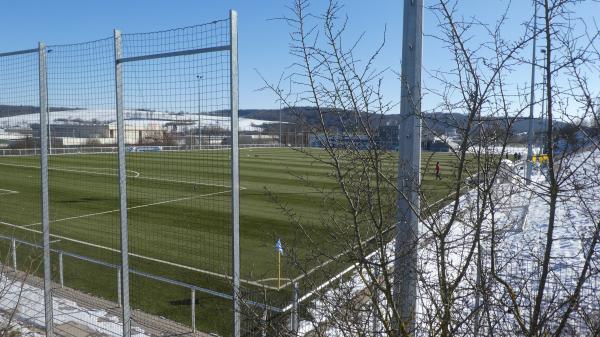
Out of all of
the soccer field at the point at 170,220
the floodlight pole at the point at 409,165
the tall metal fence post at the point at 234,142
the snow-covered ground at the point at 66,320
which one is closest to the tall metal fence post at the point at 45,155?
the soccer field at the point at 170,220

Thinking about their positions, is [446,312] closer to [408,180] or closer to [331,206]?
[408,180]

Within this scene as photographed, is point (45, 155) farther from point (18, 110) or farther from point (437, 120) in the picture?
point (437, 120)

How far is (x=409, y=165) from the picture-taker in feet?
10.7

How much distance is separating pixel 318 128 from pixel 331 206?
908 mm

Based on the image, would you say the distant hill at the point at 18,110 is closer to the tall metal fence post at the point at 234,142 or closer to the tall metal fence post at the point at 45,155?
the tall metal fence post at the point at 45,155

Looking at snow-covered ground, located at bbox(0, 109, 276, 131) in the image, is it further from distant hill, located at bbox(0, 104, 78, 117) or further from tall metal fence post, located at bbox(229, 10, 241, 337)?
tall metal fence post, located at bbox(229, 10, 241, 337)

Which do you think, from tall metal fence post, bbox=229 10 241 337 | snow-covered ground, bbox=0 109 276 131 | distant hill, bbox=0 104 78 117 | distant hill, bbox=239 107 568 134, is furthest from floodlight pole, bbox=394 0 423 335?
distant hill, bbox=0 104 78 117

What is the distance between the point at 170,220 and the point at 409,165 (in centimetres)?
1768


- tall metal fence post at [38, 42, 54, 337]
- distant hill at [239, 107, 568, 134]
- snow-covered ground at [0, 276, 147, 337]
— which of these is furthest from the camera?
snow-covered ground at [0, 276, 147, 337]

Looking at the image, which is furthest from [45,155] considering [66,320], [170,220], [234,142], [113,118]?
[170,220]

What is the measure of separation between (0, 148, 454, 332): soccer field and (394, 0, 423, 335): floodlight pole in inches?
5.3

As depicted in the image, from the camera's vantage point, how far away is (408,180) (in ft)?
10.5

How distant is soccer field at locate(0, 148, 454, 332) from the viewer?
20.1 ft

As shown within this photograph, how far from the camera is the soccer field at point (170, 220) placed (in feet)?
20.1
